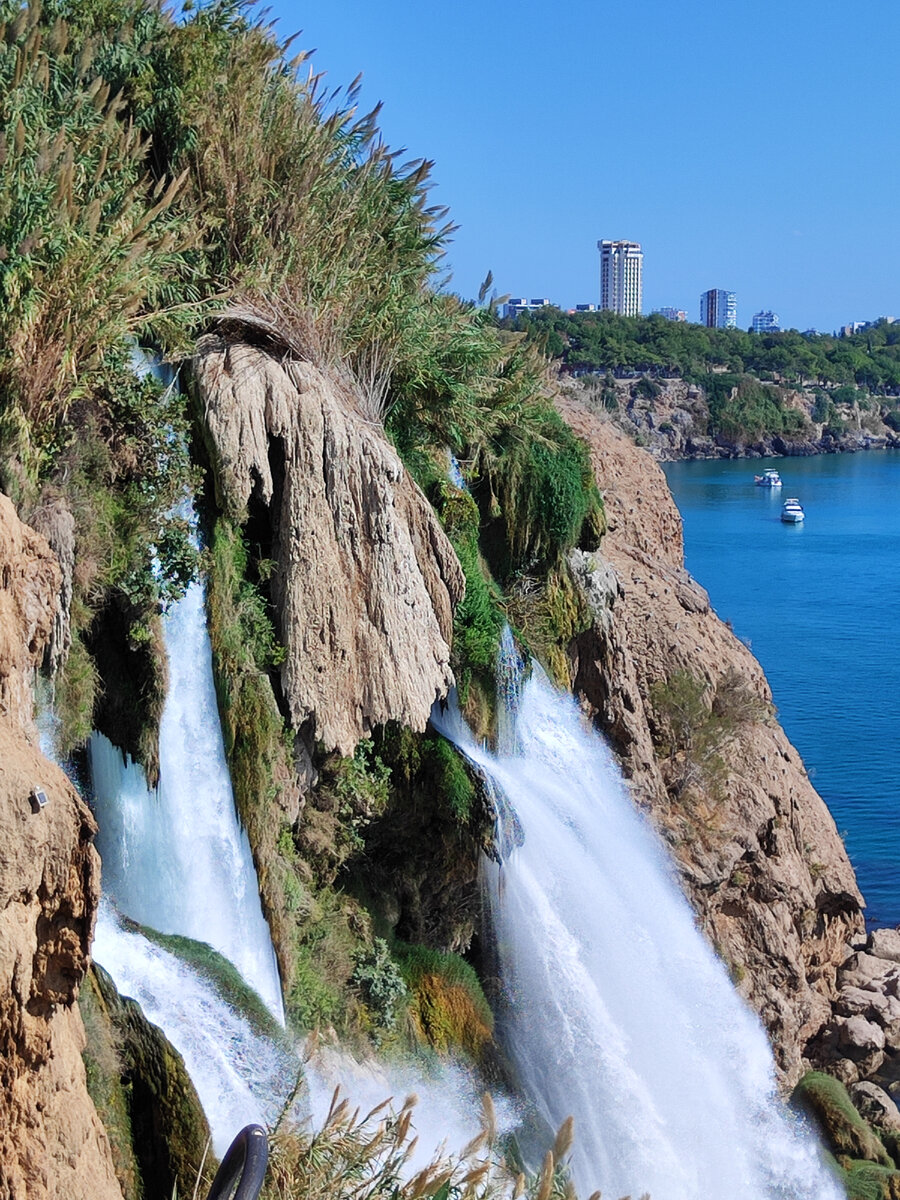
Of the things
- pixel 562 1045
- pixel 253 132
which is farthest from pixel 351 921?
pixel 253 132

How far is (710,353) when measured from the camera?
108 metres

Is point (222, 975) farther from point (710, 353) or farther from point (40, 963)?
point (710, 353)

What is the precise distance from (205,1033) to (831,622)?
102 ft

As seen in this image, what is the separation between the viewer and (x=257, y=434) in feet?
29.6

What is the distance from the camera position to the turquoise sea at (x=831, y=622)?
2306 cm

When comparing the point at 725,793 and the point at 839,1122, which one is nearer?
the point at 839,1122

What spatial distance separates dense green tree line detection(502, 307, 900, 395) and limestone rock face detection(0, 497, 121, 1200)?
301ft

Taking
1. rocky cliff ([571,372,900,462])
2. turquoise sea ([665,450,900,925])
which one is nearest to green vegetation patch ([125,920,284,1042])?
turquoise sea ([665,450,900,925])

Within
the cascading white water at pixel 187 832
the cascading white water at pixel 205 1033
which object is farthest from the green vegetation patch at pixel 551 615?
the cascading white water at pixel 205 1033

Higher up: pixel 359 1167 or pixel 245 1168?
pixel 245 1168

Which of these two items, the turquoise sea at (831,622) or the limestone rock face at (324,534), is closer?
the limestone rock face at (324,534)

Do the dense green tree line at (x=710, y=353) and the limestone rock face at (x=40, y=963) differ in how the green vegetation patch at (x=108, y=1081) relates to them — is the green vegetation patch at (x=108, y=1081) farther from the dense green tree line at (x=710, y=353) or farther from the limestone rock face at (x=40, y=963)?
the dense green tree line at (x=710, y=353)

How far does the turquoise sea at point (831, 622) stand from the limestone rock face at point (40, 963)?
662 inches

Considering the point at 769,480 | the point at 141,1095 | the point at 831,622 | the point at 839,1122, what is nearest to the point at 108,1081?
the point at 141,1095
